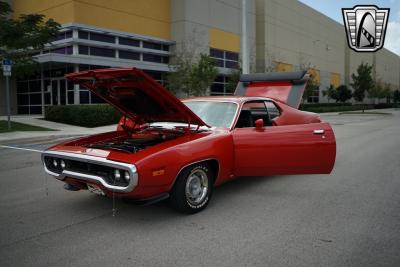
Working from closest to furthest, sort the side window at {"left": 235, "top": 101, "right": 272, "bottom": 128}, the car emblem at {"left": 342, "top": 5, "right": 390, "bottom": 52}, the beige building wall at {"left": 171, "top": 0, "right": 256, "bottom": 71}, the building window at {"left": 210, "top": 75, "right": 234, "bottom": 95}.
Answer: the side window at {"left": 235, "top": 101, "right": 272, "bottom": 128} → the car emblem at {"left": 342, "top": 5, "right": 390, "bottom": 52} → the beige building wall at {"left": 171, "top": 0, "right": 256, "bottom": 71} → the building window at {"left": 210, "top": 75, "right": 234, "bottom": 95}

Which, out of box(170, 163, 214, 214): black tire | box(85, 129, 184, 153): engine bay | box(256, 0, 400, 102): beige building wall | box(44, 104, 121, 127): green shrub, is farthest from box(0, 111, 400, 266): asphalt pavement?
box(256, 0, 400, 102): beige building wall

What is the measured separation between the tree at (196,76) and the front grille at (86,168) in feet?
64.5

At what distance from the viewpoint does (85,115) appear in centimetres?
1970

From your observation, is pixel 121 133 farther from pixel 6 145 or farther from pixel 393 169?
pixel 6 145

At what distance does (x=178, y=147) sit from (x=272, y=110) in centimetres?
255

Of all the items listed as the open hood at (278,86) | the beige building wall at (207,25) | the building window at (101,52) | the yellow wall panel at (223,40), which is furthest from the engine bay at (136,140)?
the yellow wall panel at (223,40)

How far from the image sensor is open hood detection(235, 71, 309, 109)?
9.42m

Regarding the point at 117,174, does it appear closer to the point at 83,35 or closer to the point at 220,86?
the point at 83,35

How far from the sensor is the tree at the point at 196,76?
2446 cm

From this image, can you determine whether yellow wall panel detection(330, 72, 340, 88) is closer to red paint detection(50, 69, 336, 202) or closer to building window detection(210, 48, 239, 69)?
building window detection(210, 48, 239, 69)

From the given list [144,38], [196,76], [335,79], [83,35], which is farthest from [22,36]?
[335,79]

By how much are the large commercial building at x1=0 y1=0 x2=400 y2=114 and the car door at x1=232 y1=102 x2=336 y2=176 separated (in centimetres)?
1854

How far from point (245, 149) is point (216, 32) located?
31927 mm

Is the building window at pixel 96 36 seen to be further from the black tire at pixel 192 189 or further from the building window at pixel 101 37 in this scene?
the black tire at pixel 192 189
